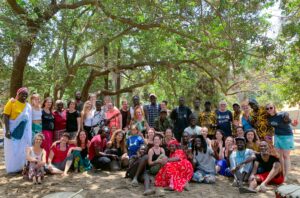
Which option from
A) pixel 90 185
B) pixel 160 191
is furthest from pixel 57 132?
pixel 160 191

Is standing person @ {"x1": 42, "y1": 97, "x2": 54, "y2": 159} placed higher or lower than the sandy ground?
higher

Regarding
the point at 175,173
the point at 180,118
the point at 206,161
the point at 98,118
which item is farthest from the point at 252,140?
the point at 98,118

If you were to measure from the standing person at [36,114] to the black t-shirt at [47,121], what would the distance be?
4.0 inches

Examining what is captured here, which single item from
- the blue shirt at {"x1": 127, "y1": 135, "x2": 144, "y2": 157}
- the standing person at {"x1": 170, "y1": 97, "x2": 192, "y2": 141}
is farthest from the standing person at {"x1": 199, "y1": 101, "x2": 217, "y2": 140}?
the blue shirt at {"x1": 127, "y1": 135, "x2": 144, "y2": 157}

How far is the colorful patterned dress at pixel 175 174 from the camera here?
606cm

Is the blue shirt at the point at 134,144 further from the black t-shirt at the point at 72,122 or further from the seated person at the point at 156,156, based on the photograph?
the black t-shirt at the point at 72,122

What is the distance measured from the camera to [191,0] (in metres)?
7.13

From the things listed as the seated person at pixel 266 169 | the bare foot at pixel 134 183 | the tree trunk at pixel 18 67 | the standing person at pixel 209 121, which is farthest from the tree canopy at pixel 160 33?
the bare foot at pixel 134 183

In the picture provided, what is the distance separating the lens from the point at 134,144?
24.0 feet

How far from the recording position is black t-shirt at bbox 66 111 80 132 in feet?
24.4

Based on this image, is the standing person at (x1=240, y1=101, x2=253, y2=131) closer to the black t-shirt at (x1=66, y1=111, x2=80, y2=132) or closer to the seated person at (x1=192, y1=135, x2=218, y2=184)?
the seated person at (x1=192, y1=135, x2=218, y2=184)

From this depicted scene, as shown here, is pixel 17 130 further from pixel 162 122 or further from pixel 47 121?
pixel 162 122

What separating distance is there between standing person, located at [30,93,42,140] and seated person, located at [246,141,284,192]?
4.40m

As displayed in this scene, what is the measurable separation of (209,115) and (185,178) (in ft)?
6.73
